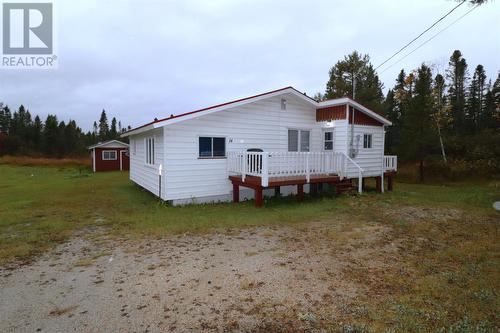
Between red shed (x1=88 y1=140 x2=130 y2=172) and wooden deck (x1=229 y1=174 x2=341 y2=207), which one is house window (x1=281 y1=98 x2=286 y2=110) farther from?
red shed (x1=88 y1=140 x2=130 y2=172)

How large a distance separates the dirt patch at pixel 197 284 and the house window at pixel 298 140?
6.83 m

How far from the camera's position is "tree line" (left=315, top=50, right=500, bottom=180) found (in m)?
21.0

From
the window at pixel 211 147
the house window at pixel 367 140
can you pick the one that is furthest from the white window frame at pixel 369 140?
the window at pixel 211 147

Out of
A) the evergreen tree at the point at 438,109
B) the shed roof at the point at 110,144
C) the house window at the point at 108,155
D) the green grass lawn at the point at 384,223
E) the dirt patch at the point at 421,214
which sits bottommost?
the green grass lawn at the point at 384,223

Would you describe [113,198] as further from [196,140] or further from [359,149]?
[359,149]

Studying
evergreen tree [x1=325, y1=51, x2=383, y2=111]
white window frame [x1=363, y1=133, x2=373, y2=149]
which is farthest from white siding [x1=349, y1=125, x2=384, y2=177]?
evergreen tree [x1=325, y1=51, x2=383, y2=111]

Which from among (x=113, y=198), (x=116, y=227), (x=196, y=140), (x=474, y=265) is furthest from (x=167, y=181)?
(x=474, y=265)

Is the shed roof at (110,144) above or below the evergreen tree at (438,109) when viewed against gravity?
below

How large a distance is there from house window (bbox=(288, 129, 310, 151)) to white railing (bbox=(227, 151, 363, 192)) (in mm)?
1794

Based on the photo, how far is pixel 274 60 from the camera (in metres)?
21.8

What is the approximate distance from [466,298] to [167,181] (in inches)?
337

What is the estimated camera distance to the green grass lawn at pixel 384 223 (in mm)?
3287

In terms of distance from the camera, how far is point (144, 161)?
42.7 ft

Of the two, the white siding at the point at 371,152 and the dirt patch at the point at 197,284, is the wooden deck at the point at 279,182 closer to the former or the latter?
the white siding at the point at 371,152
